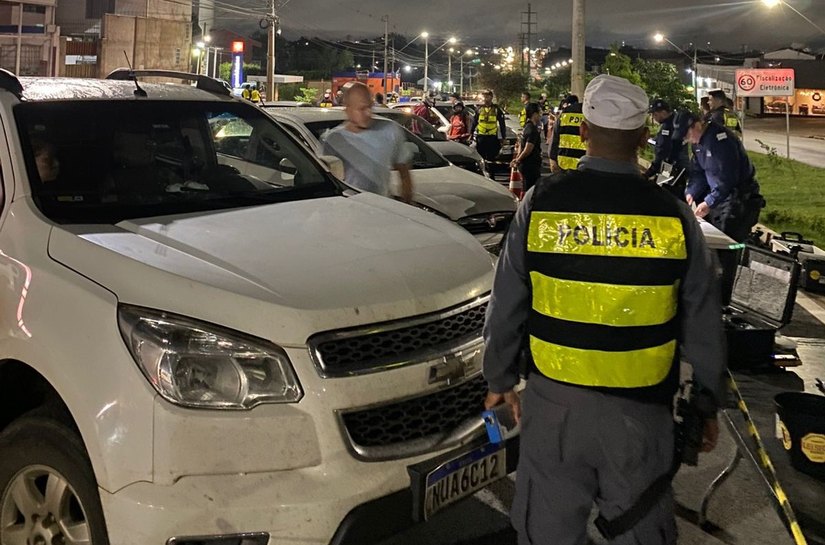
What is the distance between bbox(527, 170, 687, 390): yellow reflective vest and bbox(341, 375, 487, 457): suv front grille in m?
0.56

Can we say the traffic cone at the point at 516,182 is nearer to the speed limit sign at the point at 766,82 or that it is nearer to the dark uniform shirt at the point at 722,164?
the dark uniform shirt at the point at 722,164

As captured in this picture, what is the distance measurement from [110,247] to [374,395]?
1055 mm

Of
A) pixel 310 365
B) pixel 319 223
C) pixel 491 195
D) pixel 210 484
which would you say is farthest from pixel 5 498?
pixel 491 195

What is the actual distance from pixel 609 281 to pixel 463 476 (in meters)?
0.94

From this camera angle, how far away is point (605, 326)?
2.31 m

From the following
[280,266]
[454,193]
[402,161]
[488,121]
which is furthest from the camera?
[488,121]

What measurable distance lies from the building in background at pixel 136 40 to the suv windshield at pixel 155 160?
38.2 metres

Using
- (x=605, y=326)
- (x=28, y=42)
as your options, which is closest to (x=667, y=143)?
(x=605, y=326)

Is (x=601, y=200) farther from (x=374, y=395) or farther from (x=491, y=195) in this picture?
(x=491, y=195)

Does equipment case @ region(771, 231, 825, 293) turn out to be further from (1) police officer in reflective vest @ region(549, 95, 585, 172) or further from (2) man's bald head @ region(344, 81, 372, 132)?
(2) man's bald head @ region(344, 81, 372, 132)

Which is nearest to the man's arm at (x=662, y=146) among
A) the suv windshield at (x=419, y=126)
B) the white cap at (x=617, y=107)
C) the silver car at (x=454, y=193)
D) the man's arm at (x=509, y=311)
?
the suv windshield at (x=419, y=126)

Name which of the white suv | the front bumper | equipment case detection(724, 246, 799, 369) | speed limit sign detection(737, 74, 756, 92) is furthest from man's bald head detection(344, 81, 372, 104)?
speed limit sign detection(737, 74, 756, 92)

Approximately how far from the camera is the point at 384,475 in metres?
2.59

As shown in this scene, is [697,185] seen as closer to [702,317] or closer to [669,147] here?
[669,147]
